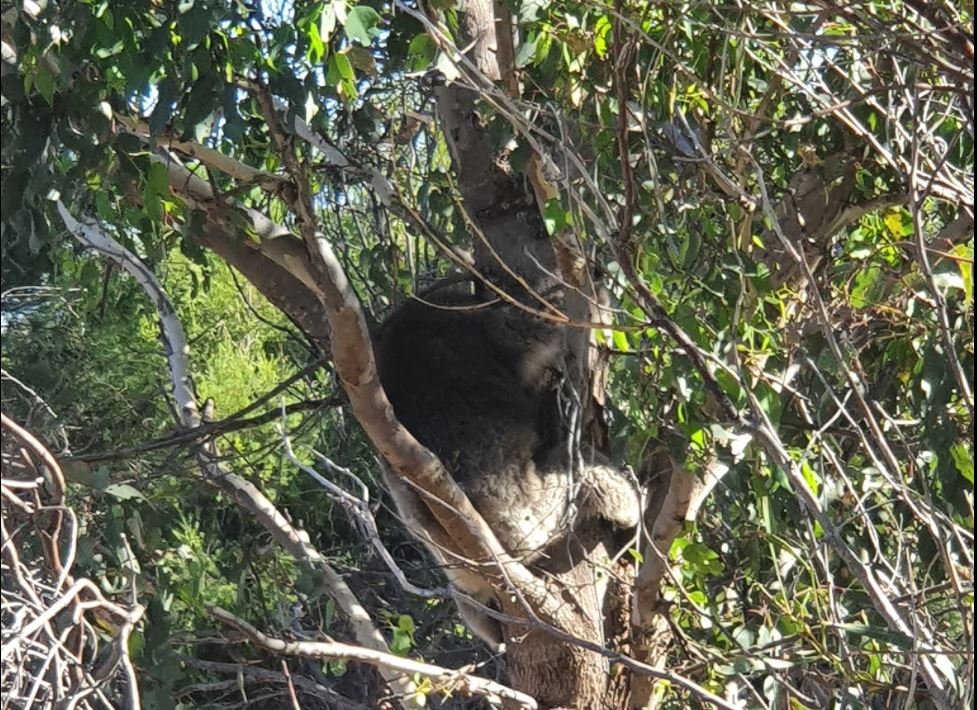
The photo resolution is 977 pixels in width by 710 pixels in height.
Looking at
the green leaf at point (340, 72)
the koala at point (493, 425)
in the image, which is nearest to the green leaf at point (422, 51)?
the green leaf at point (340, 72)

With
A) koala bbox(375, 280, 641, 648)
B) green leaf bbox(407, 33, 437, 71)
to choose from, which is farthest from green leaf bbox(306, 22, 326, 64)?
koala bbox(375, 280, 641, 648)

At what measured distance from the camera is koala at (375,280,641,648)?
3.58 metres

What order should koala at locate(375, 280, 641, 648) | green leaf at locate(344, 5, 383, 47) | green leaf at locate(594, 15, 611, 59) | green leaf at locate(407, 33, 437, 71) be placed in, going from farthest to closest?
koala at locate(375, 280, 641, 648) → green leaf at locate(594, 15, 611, 59) → green leaf at locate(407, 33, 437, 71) → green leaf at locate(344, 5, 383, 47)

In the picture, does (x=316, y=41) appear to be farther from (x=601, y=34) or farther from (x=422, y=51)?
(x=601, y=34)

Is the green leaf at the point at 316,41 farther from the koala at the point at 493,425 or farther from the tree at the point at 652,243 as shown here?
the koala at the point at 493,425

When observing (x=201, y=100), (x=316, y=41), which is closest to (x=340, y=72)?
(x=316, y=41)

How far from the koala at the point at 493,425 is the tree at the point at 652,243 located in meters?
0.10

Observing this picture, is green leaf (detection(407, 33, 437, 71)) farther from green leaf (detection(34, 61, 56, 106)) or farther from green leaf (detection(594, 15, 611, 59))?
green leaf (detection(34, 61, 56, 106))

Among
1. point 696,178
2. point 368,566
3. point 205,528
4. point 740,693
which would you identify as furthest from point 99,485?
point 205,528

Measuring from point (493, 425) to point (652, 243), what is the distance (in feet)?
3.02

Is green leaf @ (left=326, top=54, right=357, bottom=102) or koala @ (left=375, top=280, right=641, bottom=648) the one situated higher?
green leaf @ (left=326, top=54, right=357, bottom=102)

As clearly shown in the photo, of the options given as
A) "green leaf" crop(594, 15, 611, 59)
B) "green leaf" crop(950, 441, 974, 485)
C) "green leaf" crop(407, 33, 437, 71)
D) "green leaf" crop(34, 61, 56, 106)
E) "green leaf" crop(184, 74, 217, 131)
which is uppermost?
"green leaf" crop(34, 61, 56, 106)

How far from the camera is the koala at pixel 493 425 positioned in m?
3.58

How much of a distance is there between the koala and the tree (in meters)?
0.10
